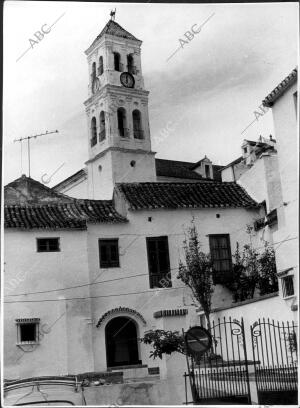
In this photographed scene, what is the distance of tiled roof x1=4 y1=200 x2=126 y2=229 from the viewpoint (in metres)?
9.71

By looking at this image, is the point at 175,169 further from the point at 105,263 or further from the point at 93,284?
the point at 93,284

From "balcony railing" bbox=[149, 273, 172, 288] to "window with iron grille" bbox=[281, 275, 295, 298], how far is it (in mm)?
2353

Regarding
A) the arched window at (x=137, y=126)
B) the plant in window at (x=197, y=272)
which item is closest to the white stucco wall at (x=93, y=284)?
the plant in window at (x=197, y=272)

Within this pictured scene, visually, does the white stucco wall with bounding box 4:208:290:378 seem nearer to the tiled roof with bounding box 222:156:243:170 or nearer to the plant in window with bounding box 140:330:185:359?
the plant in window with bounding box 140:330:185:359

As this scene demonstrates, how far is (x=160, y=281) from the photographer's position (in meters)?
9.82

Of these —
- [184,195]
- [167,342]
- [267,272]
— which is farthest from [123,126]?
[167,342]

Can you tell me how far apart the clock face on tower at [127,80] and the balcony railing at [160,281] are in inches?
173

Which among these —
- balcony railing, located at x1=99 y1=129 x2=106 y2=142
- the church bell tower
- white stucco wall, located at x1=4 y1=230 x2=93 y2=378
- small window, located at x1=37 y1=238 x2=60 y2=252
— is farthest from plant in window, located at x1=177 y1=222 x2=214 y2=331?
balcony railing, located at x1=99 y1=129 x2=106 y2=142

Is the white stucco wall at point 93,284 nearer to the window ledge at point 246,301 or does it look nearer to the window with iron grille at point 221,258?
the window with iron grille at point 221,258

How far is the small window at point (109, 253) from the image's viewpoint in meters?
9.91

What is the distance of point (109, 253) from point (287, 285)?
124 inches

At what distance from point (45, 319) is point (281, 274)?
11.2 ft

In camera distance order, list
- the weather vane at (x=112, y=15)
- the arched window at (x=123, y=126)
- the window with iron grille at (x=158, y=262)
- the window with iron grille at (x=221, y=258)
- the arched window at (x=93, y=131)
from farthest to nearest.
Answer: the arched window at (x=123, y=126)
the arched window at (x=93, y=131)
the window with iron grille at (x=221, y=258)
the window with iron grille at (x=158, y=262)
the weather vane at (x=112, y=15)

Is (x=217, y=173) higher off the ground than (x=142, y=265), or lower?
higher
